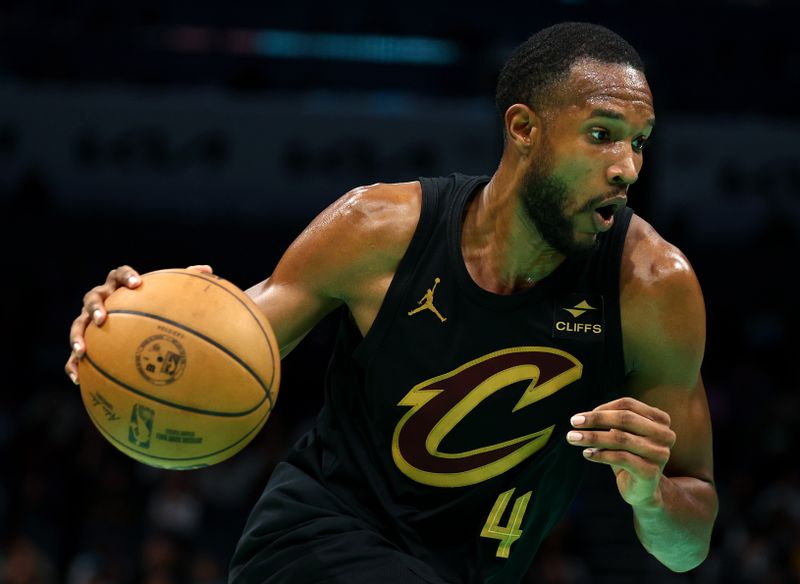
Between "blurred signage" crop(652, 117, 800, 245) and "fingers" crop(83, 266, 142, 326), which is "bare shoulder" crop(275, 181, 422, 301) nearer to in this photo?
"fingers" crop(83, 266, 142, 326)

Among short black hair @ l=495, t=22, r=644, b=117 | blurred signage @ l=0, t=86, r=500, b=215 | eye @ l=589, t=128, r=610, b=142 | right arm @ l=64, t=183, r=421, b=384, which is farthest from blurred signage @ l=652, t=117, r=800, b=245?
eye @ l=589, t=128, r=610, b=142

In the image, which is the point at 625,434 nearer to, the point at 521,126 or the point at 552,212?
the point at 552,212

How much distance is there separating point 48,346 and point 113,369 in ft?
31.3

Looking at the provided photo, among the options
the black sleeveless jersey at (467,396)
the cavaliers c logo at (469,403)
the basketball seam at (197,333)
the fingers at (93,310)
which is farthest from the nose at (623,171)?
the fingers at (93,310)

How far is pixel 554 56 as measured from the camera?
3158mm

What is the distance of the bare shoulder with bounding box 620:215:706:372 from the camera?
10.2 ft

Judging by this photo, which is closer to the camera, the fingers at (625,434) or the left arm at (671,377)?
the fingers at (625,434)

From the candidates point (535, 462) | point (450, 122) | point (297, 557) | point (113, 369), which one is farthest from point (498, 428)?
point (450, 122)

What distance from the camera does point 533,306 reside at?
10.6 feet

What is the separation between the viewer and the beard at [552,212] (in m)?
3.10

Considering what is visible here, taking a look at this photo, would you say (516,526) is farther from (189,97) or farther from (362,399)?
(189,97)

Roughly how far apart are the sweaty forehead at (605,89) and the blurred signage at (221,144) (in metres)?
8.75

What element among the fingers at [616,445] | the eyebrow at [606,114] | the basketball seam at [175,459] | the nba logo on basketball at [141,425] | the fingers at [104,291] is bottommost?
the basketball seam at [175,459]

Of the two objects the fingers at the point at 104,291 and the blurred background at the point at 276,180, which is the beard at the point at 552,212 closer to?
the fingers at the point at 104,291
